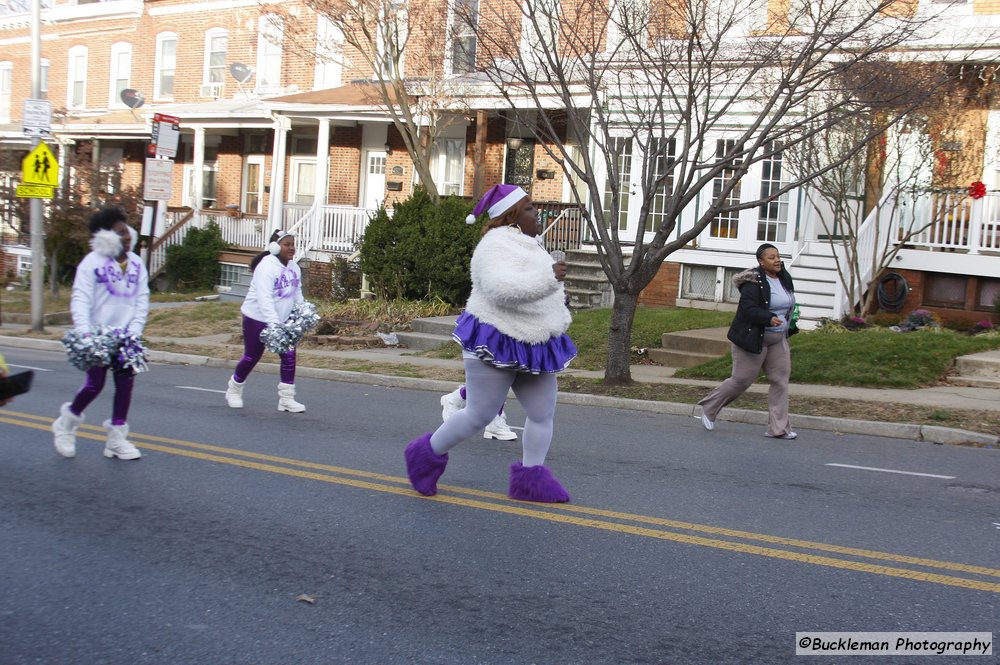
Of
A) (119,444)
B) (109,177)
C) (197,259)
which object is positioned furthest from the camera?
(197,259)

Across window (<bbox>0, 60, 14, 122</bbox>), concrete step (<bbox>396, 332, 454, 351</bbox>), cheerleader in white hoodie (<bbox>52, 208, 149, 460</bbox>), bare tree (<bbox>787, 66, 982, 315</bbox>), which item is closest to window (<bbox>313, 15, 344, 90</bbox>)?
concrete step (<bbox>396, 332, 454, 351</bbox>)

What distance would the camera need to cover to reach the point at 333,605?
15.4 ft

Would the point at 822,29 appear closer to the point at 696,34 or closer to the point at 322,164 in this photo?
the point at 696,34

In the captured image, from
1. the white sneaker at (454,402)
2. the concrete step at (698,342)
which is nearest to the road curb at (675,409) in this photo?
the concrete step at (698,342)

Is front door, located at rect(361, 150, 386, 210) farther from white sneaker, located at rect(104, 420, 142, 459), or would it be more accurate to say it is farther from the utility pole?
white sneaker, located at rect(104, 420, 142, 459)

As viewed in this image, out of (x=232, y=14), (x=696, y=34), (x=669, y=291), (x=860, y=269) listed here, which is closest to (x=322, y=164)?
(x=232, y=14)

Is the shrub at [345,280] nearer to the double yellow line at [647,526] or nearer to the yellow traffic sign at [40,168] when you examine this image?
the yellow traffic sign at [40,168]

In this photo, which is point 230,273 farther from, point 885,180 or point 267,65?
point 885,180

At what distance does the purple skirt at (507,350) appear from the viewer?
5.95m

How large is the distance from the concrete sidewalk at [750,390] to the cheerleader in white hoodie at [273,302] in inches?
112

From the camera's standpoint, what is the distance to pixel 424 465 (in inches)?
258

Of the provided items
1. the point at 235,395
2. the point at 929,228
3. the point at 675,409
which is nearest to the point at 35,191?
the point at 235,395

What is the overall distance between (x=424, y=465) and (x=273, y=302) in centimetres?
437

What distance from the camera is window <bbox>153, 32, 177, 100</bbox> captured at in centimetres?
3134
